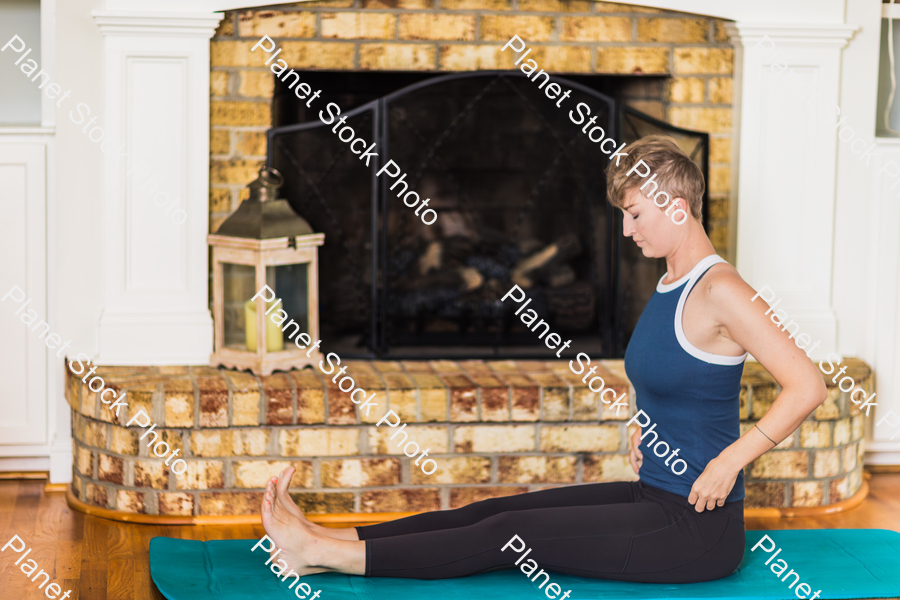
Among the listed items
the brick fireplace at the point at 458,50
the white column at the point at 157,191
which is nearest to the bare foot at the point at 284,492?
the white column at the point at 157,191

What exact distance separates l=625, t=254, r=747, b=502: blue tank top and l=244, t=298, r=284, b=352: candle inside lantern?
1.14 metres

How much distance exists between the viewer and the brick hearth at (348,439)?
252 centimetres

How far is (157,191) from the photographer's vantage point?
2.74 meters

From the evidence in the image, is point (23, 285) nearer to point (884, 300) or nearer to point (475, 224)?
point (475, 224)

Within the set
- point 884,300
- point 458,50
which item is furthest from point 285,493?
point 884,300

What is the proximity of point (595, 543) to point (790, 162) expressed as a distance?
1.55 meters

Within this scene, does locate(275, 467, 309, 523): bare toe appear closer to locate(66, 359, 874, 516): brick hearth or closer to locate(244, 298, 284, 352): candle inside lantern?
locate(66, 359, 874, 516): brick hearth

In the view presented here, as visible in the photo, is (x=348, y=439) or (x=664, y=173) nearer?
(x=664, y=173)

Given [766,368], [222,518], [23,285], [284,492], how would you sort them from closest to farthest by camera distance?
[766,368] < [284,492] < [222,518] < [23,285]

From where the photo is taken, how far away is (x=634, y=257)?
9.89ft

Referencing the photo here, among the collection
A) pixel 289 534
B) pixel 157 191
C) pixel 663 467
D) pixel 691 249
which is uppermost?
pixel 157 191

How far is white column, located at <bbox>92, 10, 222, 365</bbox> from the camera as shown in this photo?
269 centimetres

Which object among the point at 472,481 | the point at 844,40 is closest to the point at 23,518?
the point at 472,481

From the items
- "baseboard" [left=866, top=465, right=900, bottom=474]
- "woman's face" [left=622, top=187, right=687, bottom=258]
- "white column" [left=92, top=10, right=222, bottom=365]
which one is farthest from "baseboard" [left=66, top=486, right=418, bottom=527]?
"baseboard" [left=866, top=465, right=900, bottom=474]
